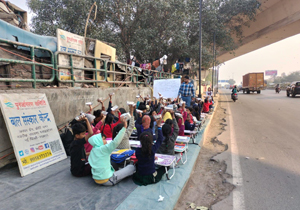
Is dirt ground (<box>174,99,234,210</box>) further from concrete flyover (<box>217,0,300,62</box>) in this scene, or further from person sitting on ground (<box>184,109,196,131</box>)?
concrete flyover (<box>217,0,300,62</box>)

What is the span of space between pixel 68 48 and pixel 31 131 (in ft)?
12.2

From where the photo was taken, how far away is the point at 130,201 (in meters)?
2.70

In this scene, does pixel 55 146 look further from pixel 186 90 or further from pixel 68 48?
pixel 186 90

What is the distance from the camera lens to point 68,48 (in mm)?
6621

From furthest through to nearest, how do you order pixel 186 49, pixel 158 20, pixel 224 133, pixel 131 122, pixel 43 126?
pixel 186 49 → pixel 158 20 → pixel 224 133 → pixel 43 126 → pixel 131 122

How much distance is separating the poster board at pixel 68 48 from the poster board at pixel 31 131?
1749mm

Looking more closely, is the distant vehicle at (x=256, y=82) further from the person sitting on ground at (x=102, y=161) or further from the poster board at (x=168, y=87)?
the person sitting on ground at (x=102, y=161)

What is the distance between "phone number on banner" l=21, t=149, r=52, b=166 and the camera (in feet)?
11.7

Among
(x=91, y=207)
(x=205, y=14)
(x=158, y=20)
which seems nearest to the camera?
(x=91, y=207)

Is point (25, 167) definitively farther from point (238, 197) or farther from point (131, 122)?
point (238, 197)

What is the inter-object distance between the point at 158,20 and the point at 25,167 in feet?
54.5

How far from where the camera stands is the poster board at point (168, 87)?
7346mm

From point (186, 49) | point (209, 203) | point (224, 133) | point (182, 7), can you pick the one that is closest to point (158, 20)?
point (182, 7)

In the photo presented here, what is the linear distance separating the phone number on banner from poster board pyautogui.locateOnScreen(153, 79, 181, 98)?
4.64 m
